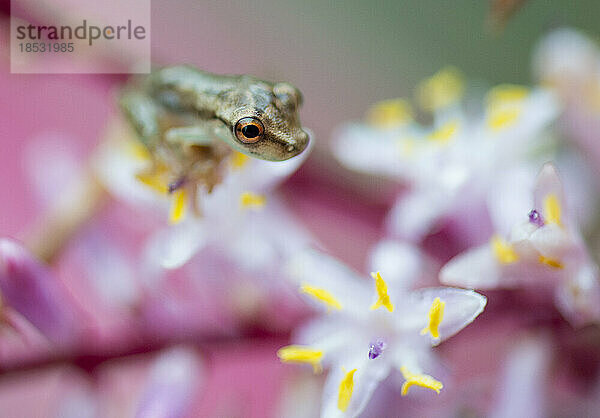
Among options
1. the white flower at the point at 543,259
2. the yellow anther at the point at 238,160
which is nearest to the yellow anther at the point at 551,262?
the white flower at the point at 543,259

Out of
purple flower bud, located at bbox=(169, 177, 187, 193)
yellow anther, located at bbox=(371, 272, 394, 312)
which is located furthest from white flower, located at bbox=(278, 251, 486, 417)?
purple flower bud, located at bbox=(169, 177, 187, 193)

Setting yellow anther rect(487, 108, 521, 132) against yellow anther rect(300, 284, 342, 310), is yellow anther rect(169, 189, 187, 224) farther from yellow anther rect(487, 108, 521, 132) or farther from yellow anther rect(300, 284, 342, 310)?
yellow anther rect(487, 108, 521, 132)

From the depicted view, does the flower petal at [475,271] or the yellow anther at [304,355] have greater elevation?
the flower petal at [475,271]

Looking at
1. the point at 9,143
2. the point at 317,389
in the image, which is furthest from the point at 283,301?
the point at 9,143

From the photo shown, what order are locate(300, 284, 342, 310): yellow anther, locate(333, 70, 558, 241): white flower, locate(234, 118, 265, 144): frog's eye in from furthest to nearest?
locate(333, 70, 558, 241): white flower < locate(300, 284, 342, 310): yellow anther < locate(234, 118, 265, 144): frog's eye

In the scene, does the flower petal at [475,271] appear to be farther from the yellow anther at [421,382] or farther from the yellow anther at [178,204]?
the yellow anther at [178,204]

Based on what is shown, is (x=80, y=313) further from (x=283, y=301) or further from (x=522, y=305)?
(x=522, y=305)
